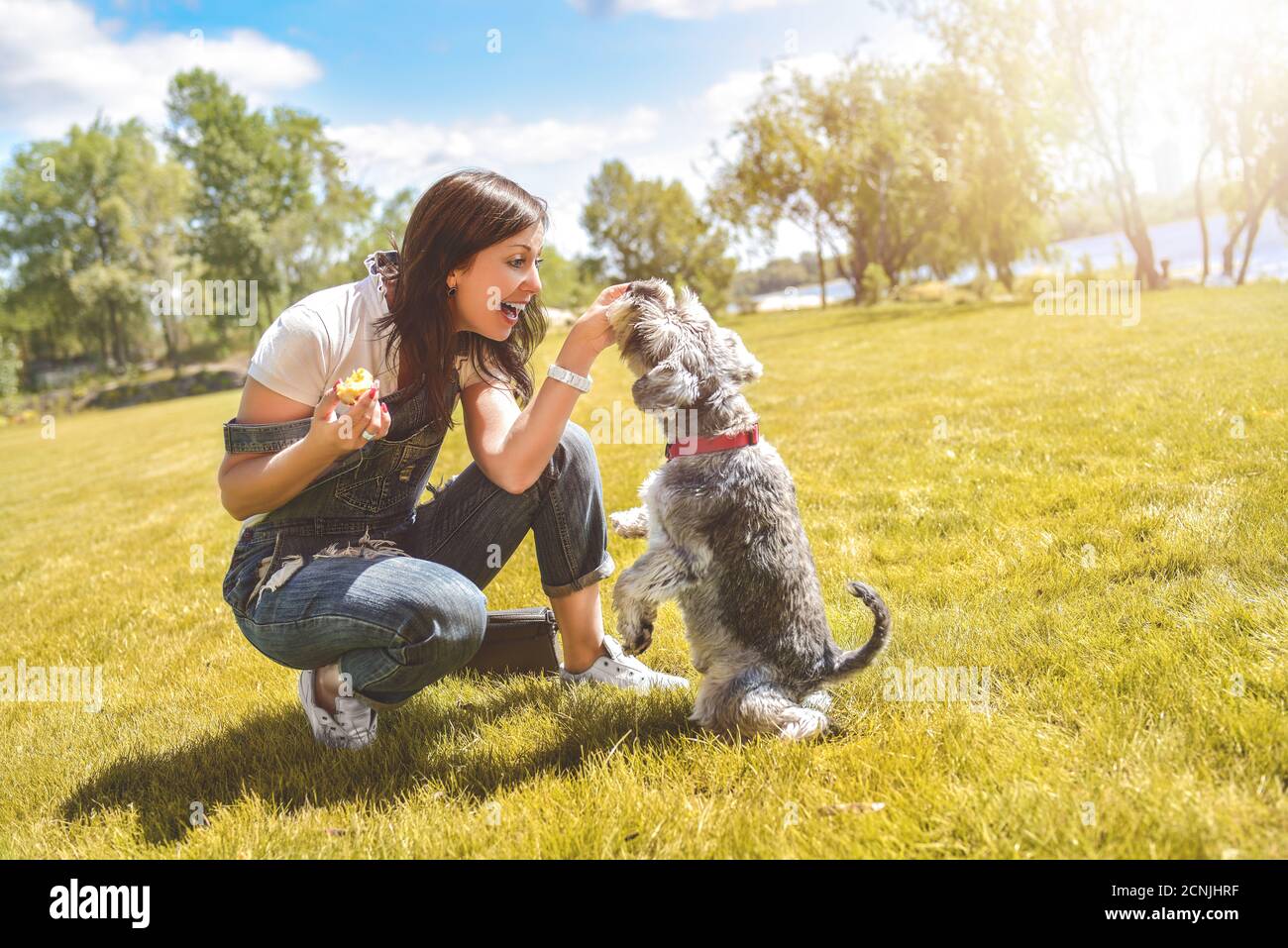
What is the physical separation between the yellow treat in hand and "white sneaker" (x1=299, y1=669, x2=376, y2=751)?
146 cm

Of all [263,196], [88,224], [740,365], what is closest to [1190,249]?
[740,365]

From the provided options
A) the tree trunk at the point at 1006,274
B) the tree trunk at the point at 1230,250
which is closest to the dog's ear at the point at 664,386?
the tree trunk at the point at 1006,274

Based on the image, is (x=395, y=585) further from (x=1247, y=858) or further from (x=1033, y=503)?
(x=1033, y=503)

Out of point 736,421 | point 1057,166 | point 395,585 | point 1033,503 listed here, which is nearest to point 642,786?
point 395,585

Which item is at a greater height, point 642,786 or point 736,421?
point 736,421

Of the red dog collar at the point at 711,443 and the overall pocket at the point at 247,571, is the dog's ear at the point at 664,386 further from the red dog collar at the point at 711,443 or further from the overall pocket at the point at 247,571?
the overall pocket at the point at 247,571

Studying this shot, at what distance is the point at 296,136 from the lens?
62.1 metres

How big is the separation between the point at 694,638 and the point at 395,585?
133cm

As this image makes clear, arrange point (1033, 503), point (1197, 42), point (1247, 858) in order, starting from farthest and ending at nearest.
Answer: point (1197, 42)
point (1033, 503)
point (1247, 858)

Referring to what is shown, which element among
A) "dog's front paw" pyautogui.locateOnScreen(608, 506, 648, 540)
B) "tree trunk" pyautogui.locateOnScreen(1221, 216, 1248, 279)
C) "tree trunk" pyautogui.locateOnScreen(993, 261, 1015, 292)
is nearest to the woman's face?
"dog's front paw" pyautogui.locateOnScreen(608, 506, 648, 540)

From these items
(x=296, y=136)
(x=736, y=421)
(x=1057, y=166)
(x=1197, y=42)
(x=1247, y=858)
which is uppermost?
(x=296, y=136)

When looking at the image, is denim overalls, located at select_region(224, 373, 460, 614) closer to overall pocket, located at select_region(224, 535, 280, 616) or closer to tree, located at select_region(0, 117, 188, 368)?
overall pocket, located at select_region(224, 535, 280, 616)

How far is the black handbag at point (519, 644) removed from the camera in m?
4.42

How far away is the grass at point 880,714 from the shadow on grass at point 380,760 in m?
0.02
